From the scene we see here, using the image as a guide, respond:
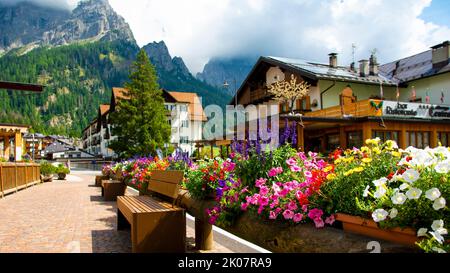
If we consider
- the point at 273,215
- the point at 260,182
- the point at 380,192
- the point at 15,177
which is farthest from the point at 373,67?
the point at 380,192

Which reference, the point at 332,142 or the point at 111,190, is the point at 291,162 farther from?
the point at 332,142

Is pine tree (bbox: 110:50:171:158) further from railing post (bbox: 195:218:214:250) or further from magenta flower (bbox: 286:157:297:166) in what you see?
magenta flower (bbox: 286:157:297:166)

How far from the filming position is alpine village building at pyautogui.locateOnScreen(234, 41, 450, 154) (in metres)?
21.1

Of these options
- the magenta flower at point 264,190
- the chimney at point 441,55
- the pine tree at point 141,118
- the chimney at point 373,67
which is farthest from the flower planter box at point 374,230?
the pine tree at point 141,118

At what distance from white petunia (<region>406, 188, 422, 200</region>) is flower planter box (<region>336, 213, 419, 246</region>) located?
0.82 ft

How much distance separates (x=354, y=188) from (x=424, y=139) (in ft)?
72.2

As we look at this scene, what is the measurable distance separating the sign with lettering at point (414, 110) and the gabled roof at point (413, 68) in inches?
140

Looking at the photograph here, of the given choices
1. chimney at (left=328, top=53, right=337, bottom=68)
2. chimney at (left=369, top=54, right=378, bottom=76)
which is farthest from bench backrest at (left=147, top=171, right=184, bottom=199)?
chimney at (left=369, top=54, right=378, bottom=76)

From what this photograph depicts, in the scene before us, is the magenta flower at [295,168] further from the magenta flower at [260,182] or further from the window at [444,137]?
the window at [444,137]

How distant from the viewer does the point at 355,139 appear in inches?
861

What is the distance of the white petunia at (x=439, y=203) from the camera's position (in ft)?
8.25

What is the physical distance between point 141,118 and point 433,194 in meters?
39.1
